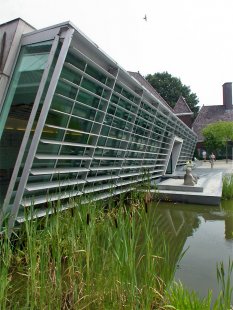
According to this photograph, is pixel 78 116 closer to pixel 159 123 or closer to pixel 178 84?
pixel 159 123

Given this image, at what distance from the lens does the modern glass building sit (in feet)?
15.0

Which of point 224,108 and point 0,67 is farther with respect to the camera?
point 224,108

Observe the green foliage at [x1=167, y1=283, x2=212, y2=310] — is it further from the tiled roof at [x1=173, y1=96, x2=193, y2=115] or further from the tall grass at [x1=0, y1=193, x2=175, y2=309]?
the tiled roof at [x1=173, y1=96, x2=193, y2=115]

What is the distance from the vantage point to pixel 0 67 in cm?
488

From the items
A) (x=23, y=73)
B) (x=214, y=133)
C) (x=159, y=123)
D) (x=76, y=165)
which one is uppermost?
(x=214, y=133)

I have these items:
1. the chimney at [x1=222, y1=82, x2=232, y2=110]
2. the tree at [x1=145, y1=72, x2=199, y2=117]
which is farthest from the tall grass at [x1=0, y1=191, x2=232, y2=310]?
the tree at [x1=145, y1=72, x2=199, y2=117]

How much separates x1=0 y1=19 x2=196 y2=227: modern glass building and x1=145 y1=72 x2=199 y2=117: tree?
1721 inches

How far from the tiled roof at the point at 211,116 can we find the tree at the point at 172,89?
4.27 meters

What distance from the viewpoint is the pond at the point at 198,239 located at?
4410 mm

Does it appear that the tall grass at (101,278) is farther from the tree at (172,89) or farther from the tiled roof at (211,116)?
the tree at (172,89)

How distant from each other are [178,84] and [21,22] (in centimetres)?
4735

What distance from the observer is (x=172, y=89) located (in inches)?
1956

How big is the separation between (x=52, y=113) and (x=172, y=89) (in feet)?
154

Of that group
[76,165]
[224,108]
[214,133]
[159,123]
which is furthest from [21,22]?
[224,108]
